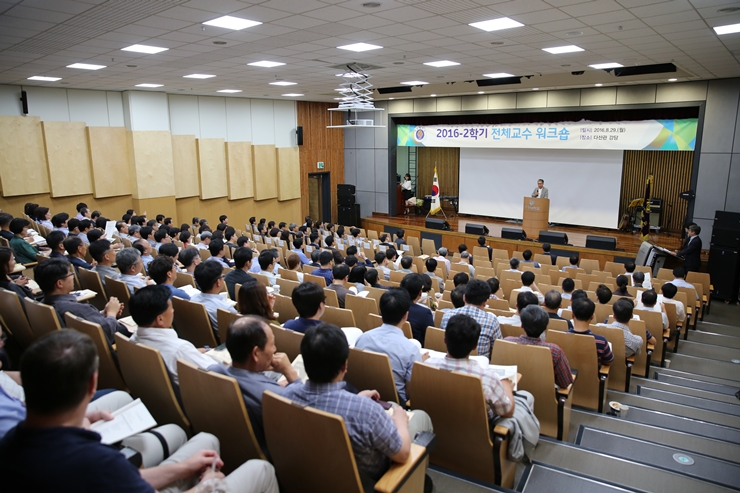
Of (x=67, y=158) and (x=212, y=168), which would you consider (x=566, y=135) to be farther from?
(x=67, y=158)

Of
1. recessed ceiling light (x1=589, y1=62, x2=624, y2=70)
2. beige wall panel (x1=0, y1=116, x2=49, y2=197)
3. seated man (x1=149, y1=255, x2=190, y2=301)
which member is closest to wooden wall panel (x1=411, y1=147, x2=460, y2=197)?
recessed ceiling light (x1=589, y1=62, x2=624, y2=70)

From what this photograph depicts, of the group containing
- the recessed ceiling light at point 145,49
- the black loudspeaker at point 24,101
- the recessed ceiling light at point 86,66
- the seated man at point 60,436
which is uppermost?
the recessed ceiling light at point 86,66

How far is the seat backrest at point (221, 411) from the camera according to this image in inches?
87.2

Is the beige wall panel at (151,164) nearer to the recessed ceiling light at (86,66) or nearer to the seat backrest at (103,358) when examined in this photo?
the recessed ceiling light at (86,66)

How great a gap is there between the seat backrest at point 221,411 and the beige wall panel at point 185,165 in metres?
12.3

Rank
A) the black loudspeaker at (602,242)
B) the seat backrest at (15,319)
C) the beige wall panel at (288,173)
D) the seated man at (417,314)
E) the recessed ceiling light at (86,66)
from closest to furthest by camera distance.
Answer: the seat backrest at (15,319), the seated man at (417,314), the recessed ceiling light at (86,66), the black loudspeaker at (602,242), the beige wall panel at (288,173)

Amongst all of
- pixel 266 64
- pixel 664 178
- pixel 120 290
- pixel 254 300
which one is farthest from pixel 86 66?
pixel 664 178

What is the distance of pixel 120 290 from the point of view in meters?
4.67

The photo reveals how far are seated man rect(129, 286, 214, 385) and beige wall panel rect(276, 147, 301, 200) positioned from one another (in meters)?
13.4

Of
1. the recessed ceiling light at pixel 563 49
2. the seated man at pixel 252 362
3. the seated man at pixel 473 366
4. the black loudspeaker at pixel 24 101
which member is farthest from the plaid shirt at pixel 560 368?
the black loudspeaker at pixel 24 101

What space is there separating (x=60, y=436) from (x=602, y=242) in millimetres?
11945

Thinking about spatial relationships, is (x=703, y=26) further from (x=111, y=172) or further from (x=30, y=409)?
(x=111, y=172)

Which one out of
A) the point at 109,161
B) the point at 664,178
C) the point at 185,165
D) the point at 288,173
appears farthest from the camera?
the point at 288,173

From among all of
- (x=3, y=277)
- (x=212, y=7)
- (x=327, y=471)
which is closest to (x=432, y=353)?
(x=327, y=471)
